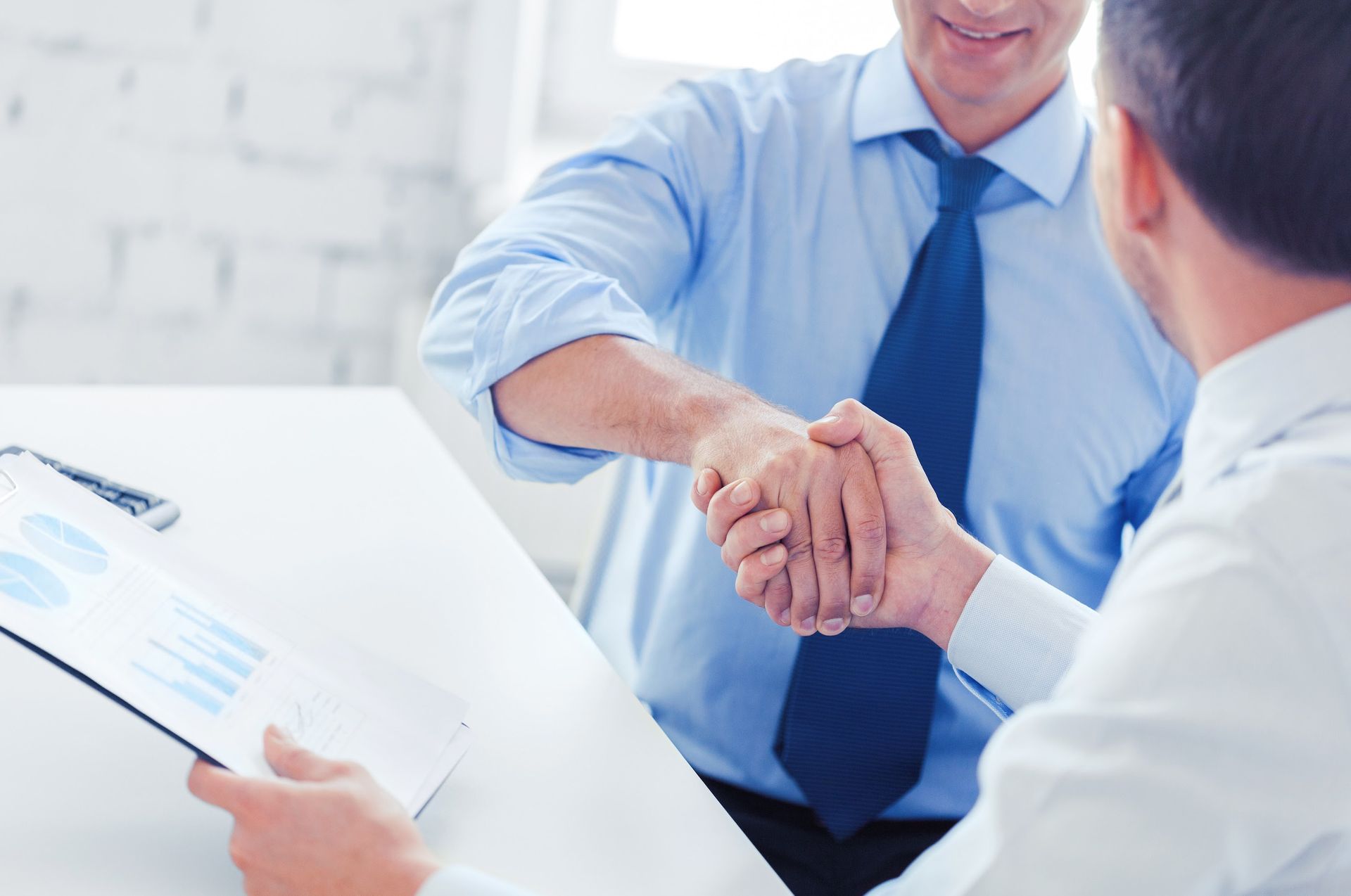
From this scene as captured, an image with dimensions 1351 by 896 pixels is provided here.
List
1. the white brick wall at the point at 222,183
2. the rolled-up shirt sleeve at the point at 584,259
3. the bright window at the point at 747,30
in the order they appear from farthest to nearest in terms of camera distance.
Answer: the bright window at the point at 747,30, the white brick wall at the point at 222,183, the rolled-up shirt sleeve at the point at 584,259

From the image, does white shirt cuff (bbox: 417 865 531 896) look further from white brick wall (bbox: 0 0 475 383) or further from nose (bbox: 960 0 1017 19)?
white brick wall (bbox: 0 0 475 383)

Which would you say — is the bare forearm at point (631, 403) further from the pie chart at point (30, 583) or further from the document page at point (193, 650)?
the pie chart at point (30, 583)

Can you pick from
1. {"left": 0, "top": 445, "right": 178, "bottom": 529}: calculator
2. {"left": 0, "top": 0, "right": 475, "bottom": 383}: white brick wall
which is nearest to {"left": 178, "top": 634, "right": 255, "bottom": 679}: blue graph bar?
{"left": 0, "top": 445, "right": 178, "bottom": 529}: calculator

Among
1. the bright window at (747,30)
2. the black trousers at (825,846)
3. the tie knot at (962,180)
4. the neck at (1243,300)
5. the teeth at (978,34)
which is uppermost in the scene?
the teeth at (978,34)

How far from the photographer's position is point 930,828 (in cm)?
109

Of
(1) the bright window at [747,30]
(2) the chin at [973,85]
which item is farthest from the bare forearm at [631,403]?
(1) the bright window at [747,30]

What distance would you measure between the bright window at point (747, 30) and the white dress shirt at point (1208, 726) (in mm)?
1652

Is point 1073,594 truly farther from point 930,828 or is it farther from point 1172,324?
point 1172,324

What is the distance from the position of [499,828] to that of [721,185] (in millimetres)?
715

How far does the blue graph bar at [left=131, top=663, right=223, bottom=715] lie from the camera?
2.11ft

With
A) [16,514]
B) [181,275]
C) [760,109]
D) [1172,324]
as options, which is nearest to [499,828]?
[16,514]

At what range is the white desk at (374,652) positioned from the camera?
643mm

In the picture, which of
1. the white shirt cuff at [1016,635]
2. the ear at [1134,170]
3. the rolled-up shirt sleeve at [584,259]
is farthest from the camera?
the rolled-up shirt sleeve at [584,259]

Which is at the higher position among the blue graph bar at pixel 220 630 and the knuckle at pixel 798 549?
the blue graph bar at pixel 220 630
